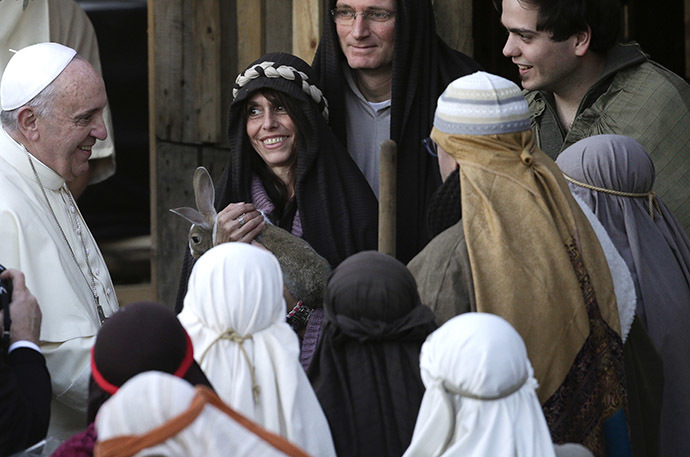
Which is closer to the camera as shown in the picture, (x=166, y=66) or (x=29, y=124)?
(x=29, y=124)

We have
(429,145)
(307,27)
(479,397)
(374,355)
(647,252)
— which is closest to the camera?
(479,397)

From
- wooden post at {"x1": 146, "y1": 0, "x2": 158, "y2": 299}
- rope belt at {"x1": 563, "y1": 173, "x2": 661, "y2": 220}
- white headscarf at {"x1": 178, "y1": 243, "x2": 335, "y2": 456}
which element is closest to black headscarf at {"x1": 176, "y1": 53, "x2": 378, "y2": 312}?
rope belt at {"x1": 563, "y1": 173, "x2": 661, "y2": 220}

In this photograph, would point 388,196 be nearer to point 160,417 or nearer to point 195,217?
point 195,217

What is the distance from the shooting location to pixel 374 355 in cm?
304

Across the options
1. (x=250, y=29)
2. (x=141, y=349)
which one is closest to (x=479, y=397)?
(x=141, y=349)

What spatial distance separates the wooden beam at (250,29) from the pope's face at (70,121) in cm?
226

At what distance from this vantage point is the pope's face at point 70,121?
4.14 metres

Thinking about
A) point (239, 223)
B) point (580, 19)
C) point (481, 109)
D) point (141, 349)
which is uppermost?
point (580, 19)

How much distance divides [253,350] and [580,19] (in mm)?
2676

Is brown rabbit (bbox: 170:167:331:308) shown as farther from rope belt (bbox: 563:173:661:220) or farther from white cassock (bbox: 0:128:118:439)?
rope belt (bbox: 563:173:661:220)

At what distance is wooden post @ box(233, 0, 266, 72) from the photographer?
6406mm

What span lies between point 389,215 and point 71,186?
2.78 metres

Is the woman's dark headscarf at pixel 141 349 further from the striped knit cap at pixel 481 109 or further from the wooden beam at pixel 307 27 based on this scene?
the wooden beam at pixel 307 27

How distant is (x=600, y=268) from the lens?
3.52 m
